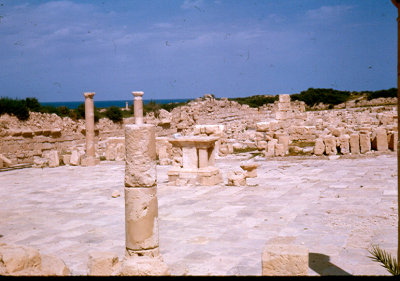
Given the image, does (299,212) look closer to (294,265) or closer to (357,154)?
(294,265)

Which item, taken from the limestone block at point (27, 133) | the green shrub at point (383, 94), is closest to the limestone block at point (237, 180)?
the limestone block at point (27, 133)

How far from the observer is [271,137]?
21016 mm

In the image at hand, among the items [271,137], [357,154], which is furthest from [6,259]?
[271,137]

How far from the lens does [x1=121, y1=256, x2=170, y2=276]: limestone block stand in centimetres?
517

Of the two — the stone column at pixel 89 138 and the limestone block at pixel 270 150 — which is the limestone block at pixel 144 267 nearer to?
the stone column at pixel 89 138

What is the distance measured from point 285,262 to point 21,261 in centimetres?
294

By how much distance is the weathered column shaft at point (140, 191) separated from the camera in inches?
218

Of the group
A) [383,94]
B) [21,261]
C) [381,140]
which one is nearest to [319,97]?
[383,94]

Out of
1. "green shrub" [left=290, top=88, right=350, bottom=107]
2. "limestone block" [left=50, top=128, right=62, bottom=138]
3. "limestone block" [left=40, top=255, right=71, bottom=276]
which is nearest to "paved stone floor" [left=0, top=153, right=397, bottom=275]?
"limestone block" [left=40, top=255, right=71, bottom=276]

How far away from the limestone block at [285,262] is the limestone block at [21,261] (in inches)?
102

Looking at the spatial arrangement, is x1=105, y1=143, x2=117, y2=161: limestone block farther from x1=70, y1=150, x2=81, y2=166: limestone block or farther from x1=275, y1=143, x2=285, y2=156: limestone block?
x1=275, y1=143, x2=285, y2=156: limestone block

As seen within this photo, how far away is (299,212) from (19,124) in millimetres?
22044

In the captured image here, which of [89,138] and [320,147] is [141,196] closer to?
[320,147]

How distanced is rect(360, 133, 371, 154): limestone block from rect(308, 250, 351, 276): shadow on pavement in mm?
11865
